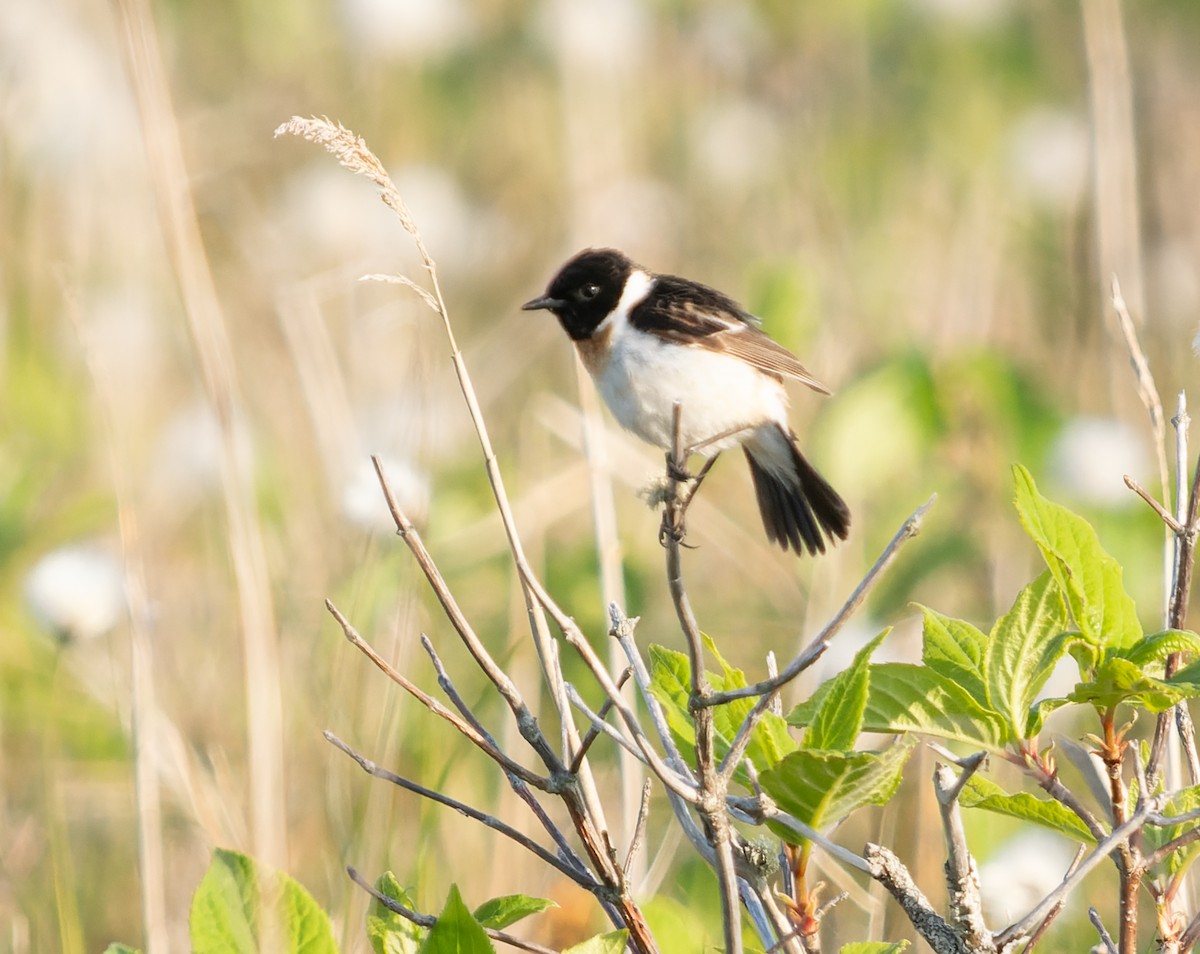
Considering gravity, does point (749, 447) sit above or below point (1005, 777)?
above

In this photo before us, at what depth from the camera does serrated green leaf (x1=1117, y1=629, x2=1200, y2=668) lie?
4.07 ft

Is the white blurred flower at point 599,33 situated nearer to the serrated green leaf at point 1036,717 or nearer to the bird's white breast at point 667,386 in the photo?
the bird's white breast at point 667,386

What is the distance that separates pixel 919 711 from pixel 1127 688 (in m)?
0.17

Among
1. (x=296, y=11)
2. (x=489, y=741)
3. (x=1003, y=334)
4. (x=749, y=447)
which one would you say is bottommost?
(x=1003, y=334)

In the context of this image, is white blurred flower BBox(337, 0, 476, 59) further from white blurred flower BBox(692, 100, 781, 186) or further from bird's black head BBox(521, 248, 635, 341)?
bird's black head BBox(521, 248, 635, 341)

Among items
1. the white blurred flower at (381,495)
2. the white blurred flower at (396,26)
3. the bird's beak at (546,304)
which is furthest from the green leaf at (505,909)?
the white blurred flower at (396,26)

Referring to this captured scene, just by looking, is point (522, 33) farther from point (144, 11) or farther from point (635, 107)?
point (144, 11)

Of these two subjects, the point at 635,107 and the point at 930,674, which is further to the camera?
the point at 635,107

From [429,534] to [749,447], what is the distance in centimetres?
82

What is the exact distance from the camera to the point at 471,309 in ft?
20.0

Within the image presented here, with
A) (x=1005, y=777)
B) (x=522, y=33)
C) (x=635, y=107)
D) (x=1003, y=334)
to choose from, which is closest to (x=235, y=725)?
(x=1005, y=777)

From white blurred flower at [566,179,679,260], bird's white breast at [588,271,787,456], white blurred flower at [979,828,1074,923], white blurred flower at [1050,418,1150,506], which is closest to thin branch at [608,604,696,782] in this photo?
white blurred flower at [979,828,1074,923]

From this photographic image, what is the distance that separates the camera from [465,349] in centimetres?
550

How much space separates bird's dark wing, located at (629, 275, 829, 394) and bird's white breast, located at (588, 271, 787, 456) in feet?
0.06
